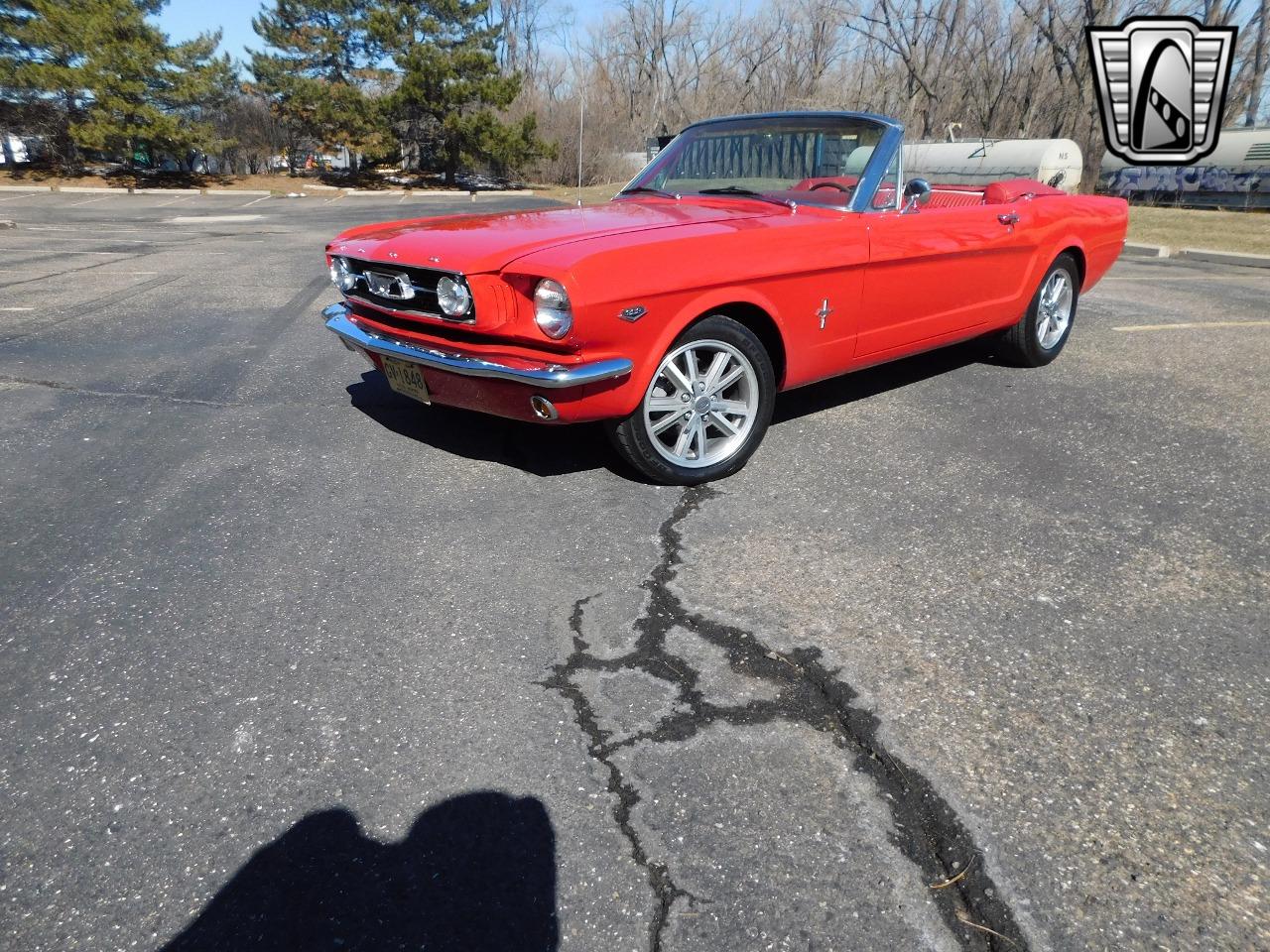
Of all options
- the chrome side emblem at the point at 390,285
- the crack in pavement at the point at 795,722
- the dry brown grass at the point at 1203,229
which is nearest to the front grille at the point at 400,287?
the chrome side emblem at the point at 390,285

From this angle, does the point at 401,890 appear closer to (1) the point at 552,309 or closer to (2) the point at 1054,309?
(1) the point at 552,309

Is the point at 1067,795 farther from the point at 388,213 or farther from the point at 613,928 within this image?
the point at 388,213

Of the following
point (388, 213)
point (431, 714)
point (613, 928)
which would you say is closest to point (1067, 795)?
point (613, 928)

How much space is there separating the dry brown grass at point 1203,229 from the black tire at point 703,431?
11.9 metres

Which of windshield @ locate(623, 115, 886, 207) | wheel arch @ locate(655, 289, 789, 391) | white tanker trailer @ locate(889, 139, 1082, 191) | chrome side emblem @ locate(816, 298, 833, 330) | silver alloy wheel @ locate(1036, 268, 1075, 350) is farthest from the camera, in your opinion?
white tanker trailer @ locate(889, 139, 1082, 191)

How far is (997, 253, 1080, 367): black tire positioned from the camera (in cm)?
530

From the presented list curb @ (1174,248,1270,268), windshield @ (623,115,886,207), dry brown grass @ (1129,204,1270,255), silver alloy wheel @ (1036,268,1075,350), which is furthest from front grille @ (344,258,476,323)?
dry brown grass @ (1129,204,1270,255)

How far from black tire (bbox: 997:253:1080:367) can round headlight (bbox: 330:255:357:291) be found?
3.83m

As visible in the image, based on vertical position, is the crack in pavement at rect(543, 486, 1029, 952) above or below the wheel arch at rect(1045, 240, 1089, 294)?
below

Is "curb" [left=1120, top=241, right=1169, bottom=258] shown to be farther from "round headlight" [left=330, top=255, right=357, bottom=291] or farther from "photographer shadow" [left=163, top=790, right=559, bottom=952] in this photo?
"photographer shadow" [left=163, top=790, right=559, bottom=952]

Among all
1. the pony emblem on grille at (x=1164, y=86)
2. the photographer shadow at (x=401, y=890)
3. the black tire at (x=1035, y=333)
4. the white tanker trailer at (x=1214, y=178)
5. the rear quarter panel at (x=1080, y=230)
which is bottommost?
the photographer shadow at (x=401, y=890)

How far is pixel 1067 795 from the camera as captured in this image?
2.00m

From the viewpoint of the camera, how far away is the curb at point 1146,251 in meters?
12.3

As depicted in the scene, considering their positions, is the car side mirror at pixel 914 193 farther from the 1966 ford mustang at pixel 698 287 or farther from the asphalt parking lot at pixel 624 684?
the asphalt parking lot at pixel 624 684
